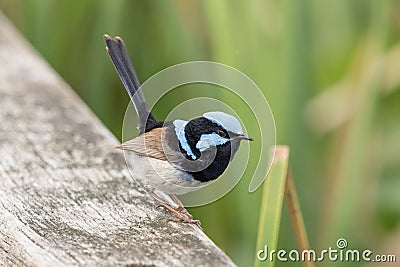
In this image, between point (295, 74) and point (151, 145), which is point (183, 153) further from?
point (295, 74)

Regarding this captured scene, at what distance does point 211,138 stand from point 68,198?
0.39 meters

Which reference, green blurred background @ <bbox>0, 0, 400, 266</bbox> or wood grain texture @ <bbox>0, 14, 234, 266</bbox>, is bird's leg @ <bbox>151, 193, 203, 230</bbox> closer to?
wood grain texture @ <bbox>0, 14, 234, 266</bbox>

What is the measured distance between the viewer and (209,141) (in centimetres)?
189

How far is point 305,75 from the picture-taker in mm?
2859

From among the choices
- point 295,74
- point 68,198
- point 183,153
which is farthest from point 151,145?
point 295,74

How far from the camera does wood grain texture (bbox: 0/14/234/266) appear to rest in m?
1.34

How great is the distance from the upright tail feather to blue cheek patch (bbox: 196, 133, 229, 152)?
275 mm

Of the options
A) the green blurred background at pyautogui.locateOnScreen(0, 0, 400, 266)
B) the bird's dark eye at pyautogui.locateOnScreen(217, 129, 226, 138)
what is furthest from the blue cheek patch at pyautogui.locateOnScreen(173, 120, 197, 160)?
the green blurred background at pyautogui.locateOnScreen(0, 0, 400, 266)

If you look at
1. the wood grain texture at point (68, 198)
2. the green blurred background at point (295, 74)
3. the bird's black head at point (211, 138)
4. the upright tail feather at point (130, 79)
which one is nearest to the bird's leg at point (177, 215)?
the wood grain texture at point (68, 198)

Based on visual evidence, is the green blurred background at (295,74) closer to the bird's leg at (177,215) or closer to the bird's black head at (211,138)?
the bird's black head at (211,138)

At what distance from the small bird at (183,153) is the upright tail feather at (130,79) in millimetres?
80

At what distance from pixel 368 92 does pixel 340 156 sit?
24 centimetres

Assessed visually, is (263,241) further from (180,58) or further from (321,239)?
(180,58)

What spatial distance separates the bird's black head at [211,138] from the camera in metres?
1.83
